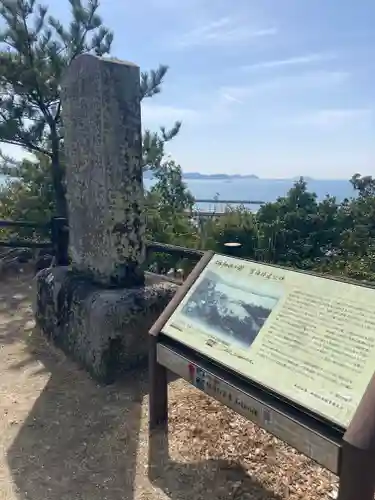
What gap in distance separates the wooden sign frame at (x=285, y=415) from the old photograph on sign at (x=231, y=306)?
0.39 ft

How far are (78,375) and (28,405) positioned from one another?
17.0 inches

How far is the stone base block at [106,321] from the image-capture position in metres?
3.10

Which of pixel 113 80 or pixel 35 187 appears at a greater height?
pixel 113 80

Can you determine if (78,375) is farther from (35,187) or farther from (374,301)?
(35,187)

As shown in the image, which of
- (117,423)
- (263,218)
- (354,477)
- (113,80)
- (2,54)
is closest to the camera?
(354,477)

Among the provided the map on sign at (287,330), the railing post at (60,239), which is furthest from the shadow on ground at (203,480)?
the railing post at (60,239)

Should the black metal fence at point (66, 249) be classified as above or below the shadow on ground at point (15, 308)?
above

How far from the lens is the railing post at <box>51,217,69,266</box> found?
4.53 meters

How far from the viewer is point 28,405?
114 inches

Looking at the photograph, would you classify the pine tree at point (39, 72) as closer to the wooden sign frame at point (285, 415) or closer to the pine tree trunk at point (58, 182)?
the pine tree trunk at point (58, 182)

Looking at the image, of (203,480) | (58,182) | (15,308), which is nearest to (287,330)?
(203,480)

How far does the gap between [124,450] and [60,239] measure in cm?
255

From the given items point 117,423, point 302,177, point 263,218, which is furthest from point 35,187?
point 117,423

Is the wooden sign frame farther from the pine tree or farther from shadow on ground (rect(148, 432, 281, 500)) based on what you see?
the pine tree
